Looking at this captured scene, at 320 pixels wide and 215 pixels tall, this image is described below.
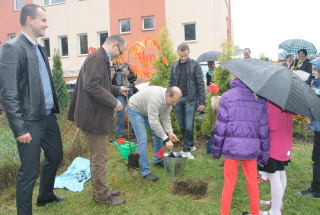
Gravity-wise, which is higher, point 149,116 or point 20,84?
point 20,84

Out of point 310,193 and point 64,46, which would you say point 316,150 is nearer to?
point 310,193

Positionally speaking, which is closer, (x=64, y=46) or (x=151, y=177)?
(x=151, y=177)

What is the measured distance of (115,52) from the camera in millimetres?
3486

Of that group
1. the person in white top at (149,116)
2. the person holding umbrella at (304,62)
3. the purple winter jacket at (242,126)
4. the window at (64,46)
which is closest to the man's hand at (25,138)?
the person in white top at (149,116)

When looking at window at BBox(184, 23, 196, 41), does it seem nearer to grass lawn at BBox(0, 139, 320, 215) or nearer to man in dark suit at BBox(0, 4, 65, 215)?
grass lawn at BBox(0, 139, 320, 215)

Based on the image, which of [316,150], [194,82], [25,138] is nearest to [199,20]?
[194,82]

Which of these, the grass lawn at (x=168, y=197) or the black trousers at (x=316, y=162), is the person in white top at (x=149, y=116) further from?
the black trousers at (x=316, y=162)

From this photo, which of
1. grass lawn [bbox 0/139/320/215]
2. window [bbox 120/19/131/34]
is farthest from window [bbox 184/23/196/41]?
grass lawn [bbox 0/139/320/215]

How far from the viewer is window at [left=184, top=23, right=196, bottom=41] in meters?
15.9

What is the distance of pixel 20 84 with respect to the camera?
288 cm

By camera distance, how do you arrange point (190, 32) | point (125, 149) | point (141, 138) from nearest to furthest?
point (141, 138), point (125, 149), point (190, 32)

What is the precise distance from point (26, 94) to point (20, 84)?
0.38 feet

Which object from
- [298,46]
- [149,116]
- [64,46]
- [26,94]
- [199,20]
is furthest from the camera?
[64,46]

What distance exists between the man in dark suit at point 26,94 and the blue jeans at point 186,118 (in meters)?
2.75
